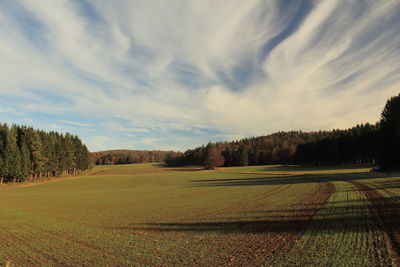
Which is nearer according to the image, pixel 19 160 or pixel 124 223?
pixel 124 223

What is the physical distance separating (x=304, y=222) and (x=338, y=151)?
108m

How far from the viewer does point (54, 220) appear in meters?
17.9

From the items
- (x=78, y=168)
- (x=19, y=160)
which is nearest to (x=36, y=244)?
(x=19, y=160)

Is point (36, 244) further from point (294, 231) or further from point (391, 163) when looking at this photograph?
point (391, 163)

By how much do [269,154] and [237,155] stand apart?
769 inches

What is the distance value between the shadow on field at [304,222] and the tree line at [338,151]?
158 feet

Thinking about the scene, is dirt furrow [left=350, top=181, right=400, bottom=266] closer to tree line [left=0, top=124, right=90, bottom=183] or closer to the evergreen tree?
the evergreen tree

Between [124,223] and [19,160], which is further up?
[19,160]

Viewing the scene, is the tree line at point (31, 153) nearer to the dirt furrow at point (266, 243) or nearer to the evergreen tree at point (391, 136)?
the dirt furrow at point (266, 243)

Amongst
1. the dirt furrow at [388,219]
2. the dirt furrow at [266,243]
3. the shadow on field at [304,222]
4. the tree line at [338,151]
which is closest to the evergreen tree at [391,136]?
the tree line at [338,151]

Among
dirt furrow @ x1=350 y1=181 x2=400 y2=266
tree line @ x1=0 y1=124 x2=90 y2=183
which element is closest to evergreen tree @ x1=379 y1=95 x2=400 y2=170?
dirt furrow @ x1=350 y1=181 x2=400 y2=266

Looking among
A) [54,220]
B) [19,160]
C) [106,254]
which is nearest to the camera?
[106,254]

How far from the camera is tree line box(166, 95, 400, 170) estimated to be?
5434 centimetres

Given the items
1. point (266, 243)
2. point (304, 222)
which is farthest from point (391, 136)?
point (266, 243)
